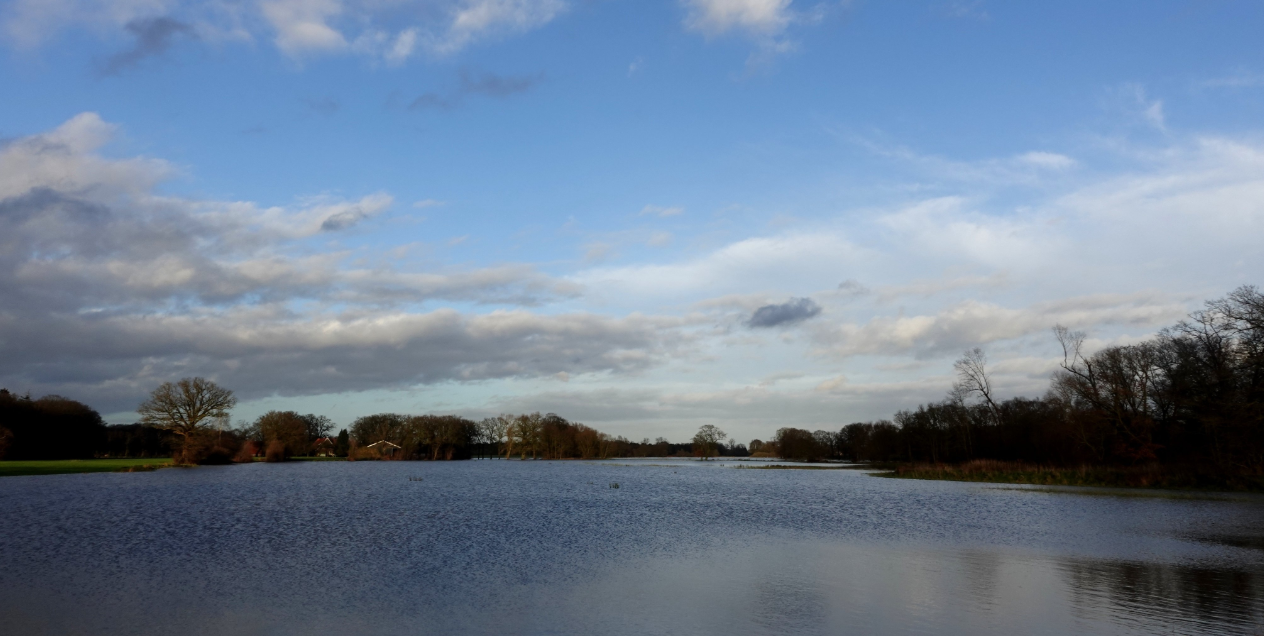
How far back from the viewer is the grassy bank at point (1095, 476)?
Answer: 1503 inches

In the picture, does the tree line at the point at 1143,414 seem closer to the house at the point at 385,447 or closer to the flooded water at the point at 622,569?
the flooded water at the point at 622,569

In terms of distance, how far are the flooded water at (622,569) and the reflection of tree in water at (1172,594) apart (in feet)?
0.21

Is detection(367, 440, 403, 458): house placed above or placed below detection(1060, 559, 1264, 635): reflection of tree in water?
below

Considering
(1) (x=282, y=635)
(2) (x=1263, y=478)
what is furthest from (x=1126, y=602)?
(2) (x=1263, y=478)

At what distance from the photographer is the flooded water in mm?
10367

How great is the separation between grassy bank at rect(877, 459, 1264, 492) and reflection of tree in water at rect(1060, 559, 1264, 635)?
98.3 ft

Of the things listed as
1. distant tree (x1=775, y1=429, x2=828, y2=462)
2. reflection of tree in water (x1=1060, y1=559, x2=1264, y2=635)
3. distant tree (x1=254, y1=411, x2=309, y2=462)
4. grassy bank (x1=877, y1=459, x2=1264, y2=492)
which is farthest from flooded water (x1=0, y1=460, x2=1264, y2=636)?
distant tree (x1=775, y1=429, x2=828, y2=462)

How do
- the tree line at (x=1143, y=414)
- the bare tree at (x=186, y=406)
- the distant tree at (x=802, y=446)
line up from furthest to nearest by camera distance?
the distant tree at (x=802, y=446), the bare tree at (x=186, y=406), the tree line at (x=1143, y=414)

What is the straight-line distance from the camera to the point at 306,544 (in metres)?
18.2

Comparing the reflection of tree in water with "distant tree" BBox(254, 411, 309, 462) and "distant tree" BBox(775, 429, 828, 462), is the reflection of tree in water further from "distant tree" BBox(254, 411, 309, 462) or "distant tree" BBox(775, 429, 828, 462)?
"distant tree" BBox(775, 429, 828, 462)

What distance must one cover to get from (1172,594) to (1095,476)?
125 ft

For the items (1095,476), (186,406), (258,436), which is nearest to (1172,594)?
(1095,476)

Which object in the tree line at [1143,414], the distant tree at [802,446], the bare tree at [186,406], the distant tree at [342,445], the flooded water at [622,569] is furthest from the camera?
the distant tree at [802,446]

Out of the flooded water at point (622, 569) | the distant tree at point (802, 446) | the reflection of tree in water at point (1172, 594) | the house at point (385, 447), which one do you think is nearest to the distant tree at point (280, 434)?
the house at point (385, 447)
